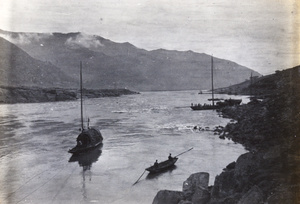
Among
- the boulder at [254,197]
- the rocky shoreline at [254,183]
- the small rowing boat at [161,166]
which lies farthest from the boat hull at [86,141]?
the boulder at [254,197]

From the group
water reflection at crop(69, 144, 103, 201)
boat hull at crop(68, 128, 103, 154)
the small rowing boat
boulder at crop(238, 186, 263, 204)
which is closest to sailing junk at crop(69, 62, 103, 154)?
boat hull at crop(68, 128, 103, 154)

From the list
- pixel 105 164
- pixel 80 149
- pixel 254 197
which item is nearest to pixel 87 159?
pixel 80 149

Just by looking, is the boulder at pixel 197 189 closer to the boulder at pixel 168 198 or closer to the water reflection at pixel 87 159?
the boulder at pixel 168 198

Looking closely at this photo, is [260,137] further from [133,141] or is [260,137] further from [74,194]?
[74,194]

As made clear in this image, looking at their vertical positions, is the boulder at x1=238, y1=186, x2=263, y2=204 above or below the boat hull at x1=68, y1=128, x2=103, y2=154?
above

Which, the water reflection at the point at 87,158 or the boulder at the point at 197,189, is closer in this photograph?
the boulder at the point at 197,189

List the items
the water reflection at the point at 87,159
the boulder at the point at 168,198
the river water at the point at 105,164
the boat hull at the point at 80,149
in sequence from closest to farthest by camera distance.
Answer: the boulder at the point at 168,198 < the river water at the point at 105,164 < the water reflection at the point at 87,159 < the boat hull at the point at 80,149

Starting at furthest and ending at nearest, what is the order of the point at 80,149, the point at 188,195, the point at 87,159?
the point at 80,149, the point at 87,159, the point at 188,195

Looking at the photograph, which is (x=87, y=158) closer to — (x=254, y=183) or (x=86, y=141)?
(x=86, y=141)

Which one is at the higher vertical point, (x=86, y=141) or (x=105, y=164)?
(x=86, y=141)

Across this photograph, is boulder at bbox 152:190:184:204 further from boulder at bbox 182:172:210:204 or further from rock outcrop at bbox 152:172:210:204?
boulder at bbox 182:172:210:204

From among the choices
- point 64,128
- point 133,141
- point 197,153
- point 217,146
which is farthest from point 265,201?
point 64,128

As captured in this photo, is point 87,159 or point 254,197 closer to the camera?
point 254,197
